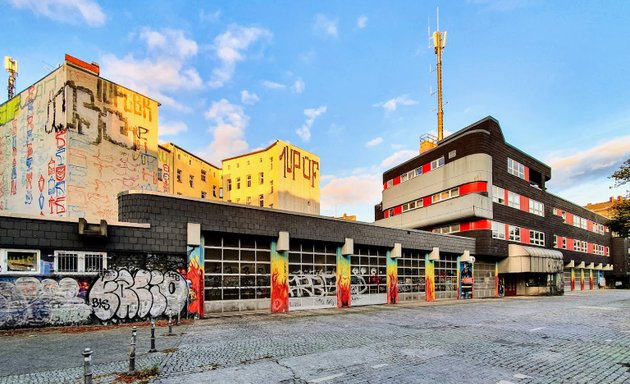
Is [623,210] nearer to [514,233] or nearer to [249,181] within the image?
[514,233]

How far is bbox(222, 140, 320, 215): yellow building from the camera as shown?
44.0 meters

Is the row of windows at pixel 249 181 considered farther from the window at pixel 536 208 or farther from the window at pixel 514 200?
the window at pixel 536 208

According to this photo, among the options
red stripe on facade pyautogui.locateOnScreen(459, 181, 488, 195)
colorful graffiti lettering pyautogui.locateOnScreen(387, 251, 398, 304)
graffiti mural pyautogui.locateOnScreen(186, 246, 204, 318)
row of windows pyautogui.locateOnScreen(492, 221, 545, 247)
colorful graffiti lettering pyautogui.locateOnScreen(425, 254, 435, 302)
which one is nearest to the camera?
graffiti mural pyautogui.locateOnScreen(186, 246, 204, 318)

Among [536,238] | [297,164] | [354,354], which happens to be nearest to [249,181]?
[297,164]

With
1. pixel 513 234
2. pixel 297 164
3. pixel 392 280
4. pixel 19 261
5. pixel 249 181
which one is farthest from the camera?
pixel 297 164

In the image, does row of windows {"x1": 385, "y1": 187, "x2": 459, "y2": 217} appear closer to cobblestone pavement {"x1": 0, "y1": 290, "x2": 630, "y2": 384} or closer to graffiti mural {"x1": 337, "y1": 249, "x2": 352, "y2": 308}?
graffiti mural {"x1": 337, "y1": 249, "x2": 352, "y2": 308}

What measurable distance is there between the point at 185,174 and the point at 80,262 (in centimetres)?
2853

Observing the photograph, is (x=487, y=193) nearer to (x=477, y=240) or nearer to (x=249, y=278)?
(x=477, y=240)

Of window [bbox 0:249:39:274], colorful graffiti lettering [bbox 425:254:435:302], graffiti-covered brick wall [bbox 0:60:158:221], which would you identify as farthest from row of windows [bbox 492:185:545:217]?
window [bbox 0:249:39:274]

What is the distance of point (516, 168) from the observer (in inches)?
1502

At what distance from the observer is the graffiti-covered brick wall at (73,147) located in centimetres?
2519

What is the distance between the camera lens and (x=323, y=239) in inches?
870

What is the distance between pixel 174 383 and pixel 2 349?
627 cm

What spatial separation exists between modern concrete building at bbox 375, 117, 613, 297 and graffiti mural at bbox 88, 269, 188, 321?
23061 millimetres
